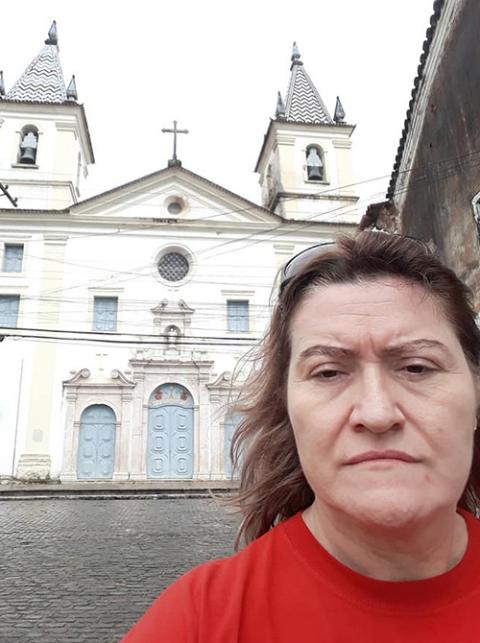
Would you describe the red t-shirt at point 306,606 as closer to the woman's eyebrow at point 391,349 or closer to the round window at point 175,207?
the woman's eyebrow at point 391,349

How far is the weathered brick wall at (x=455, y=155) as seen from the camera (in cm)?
858

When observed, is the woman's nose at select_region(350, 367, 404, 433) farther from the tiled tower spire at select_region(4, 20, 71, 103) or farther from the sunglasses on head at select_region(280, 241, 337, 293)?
the tiled tower spire at select_region(4, 20, 71, 103)

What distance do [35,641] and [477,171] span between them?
8.86 m

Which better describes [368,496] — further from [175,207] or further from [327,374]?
[175,207]

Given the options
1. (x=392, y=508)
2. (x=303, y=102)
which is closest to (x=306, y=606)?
(x=392, y=508)

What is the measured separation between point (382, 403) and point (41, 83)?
101 ft

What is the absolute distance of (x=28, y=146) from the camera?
24.1m

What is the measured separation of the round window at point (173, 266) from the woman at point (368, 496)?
73.2ft

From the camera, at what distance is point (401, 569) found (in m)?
1.14

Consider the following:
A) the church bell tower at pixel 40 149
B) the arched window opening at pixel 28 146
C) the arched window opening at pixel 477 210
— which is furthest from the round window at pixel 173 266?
the arched window opening at pixel 477 210

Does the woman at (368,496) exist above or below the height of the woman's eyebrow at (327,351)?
below

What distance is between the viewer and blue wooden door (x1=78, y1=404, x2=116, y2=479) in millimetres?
19844

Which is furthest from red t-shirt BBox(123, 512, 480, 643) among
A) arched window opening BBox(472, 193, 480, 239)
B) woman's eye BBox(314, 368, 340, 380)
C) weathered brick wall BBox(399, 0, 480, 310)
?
arched window opening BBox(472, 193, 480, 239)

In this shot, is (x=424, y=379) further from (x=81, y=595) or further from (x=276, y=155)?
(x=276, y=155)
